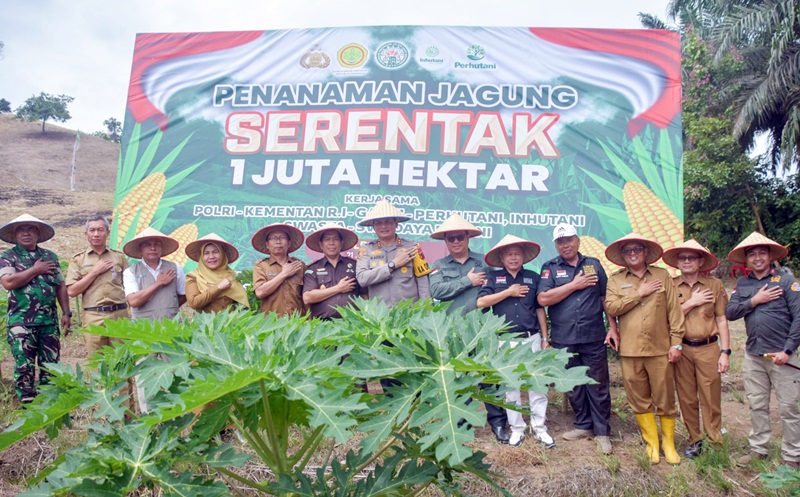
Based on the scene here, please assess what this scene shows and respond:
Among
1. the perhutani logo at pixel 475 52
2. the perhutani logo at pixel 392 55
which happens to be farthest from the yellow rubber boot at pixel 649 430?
the perhutani logo at pixel 392 55

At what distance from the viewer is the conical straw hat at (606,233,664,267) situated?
15.2ft

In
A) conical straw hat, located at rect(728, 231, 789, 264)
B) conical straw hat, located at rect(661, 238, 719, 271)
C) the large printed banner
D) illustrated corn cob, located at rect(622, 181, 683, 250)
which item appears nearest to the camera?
conical straw hat, located at rect(728, 231, 789, 264)

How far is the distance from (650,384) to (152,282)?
398cm

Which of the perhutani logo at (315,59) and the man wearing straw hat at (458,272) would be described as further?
the perhutani logo at (315,59)

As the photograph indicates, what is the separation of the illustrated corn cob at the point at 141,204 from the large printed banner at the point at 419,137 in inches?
0.6

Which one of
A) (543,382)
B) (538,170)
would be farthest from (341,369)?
(538,170)

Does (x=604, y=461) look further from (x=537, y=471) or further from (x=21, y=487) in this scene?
(x=21, y=487)

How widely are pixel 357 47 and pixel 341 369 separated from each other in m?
7.13

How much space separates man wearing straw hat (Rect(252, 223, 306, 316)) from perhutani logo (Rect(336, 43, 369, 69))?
3451 mm

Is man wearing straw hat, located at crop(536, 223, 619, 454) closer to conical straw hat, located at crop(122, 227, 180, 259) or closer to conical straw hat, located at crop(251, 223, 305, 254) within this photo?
conical straw hat, located at crop(251, 223, 305, 254)

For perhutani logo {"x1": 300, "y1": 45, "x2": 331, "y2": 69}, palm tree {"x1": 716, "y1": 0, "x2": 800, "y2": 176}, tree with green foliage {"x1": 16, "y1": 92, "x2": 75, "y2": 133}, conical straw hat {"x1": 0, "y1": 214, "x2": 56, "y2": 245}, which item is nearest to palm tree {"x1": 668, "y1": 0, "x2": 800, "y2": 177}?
palm tree {"x1": 716, "y1": 0, "x2": 800, "y2": 176}

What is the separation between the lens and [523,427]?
4.91 m

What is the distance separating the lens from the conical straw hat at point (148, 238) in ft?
16.0

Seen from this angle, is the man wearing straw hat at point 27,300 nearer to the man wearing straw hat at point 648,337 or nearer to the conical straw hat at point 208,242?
the conical straw hat at point 208,242
